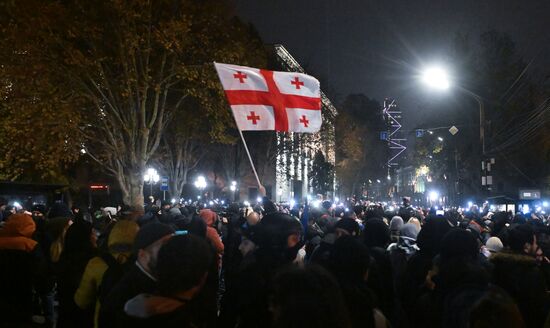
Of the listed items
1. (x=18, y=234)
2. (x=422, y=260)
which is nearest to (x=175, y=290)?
(x=422, y=260)

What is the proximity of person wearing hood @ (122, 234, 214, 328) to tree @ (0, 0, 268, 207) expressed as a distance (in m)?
21.1

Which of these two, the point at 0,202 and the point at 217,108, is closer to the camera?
the point at 0,202

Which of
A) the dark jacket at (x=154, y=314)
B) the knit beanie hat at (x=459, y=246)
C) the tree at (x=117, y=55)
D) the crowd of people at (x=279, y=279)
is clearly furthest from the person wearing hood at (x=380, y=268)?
the tree at (x=117, y=55)

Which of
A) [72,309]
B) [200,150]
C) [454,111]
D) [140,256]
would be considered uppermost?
[454,111]

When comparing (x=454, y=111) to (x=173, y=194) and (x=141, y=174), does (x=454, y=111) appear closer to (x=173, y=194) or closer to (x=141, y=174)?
(x=173, y=194)

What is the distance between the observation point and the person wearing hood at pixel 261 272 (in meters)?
4.11

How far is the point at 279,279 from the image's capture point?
2518 millimetres

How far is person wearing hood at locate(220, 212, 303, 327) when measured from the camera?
4.11 meters

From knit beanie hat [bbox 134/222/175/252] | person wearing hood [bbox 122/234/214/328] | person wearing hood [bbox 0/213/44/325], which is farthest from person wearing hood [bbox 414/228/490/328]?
person wearing hood [bbox 0/213/44/325]

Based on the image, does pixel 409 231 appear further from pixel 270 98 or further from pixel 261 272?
pixel 261 272

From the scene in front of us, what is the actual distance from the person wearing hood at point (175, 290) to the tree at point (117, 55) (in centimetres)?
2115

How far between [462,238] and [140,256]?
8.51ft

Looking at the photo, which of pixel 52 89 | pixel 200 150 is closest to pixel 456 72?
pixel 200 150

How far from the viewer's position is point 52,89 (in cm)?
2500
